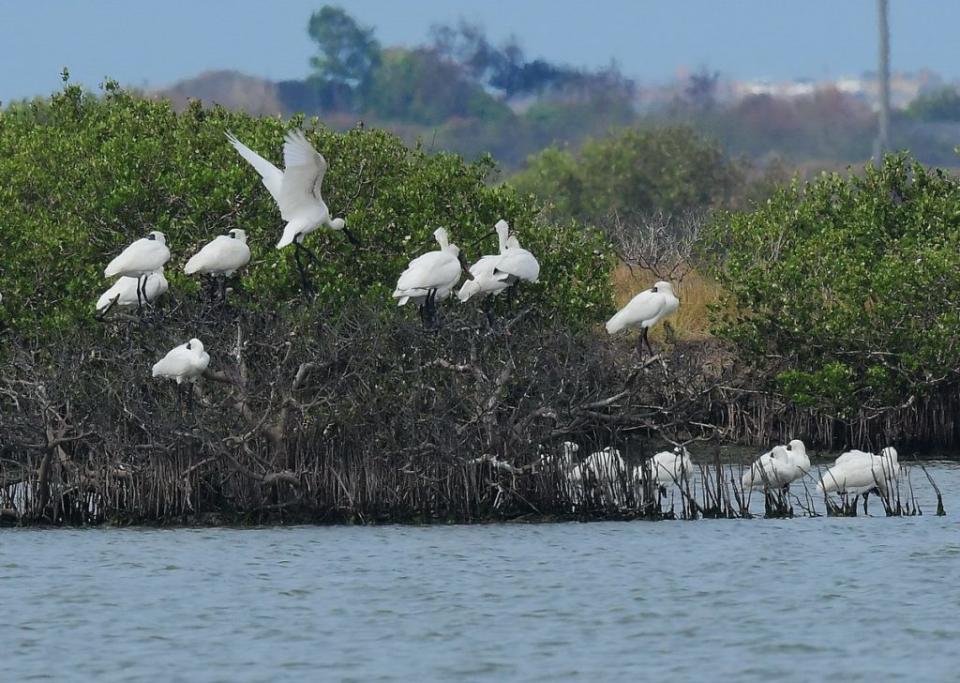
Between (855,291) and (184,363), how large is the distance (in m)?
13.8

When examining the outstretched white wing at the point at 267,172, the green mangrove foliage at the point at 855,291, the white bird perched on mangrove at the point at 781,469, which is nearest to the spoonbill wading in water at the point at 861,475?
the white bird perched on mangrove at the point at 781,469

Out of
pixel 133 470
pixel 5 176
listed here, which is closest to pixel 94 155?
pixel 5 176

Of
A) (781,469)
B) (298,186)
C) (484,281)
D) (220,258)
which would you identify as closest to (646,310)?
(484,281)

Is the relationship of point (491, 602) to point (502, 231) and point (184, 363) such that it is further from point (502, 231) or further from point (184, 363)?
point (502, 231)

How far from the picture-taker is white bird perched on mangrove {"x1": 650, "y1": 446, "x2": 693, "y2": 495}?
64.8 feet

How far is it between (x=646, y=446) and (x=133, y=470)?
476cm

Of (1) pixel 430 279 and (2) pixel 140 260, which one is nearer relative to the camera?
(1) pixel 430 279

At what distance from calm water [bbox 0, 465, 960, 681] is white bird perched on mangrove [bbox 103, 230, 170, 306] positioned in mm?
2499

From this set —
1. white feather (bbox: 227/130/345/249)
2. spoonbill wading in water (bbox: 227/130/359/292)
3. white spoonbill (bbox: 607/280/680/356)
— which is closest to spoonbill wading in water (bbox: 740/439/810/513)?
white spoonbill (bbox: 607/280/680/356)

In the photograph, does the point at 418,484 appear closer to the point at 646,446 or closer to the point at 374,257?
the point at 646,446

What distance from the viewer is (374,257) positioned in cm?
2520

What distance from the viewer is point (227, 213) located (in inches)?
981

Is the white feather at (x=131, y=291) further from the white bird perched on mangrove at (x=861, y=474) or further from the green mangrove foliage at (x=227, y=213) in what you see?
the white bird perched on mangrove at (x=861, y=474)

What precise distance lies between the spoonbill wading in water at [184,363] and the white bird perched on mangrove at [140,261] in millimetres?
1616
